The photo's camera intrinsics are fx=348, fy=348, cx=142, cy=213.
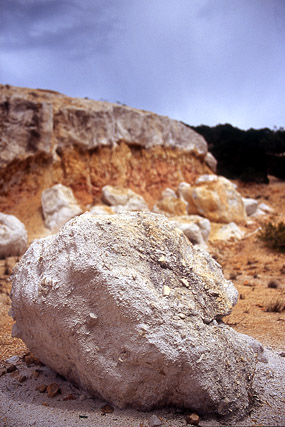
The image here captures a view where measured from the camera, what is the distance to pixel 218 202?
11.3m

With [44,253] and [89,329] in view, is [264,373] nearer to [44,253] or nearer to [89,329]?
[89,329]

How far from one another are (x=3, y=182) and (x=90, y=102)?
4544 millimetres

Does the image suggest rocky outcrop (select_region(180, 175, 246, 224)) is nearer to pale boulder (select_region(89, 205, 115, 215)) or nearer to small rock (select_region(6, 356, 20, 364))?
pale boulder (select_region(89, 205, 115, 215))

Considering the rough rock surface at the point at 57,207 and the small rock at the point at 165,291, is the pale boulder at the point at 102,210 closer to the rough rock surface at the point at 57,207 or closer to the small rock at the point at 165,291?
the rough rock surface at the point at 57,207

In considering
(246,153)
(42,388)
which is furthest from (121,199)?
(246,153)

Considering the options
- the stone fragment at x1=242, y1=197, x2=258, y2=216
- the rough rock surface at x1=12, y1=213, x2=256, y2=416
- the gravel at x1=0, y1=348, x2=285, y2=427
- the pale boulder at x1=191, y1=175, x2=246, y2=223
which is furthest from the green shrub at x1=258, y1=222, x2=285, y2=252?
the rough rock surface at x1=12, y1=213, x2=256, y2=416

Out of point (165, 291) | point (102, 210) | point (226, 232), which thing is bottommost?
point (165, 291)

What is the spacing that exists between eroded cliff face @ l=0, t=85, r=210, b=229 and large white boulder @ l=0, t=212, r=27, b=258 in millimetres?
2336

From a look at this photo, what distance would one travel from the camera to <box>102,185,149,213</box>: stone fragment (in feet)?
35.3

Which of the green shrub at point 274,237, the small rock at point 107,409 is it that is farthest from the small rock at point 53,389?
the green shrub at point 274,237

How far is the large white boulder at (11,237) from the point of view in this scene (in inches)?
278

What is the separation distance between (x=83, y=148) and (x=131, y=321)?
10183 millimetres

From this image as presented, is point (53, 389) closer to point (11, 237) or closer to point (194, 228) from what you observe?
point (11, 237)

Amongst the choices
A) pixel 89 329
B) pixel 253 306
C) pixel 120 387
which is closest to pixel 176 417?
pixel 120 387
